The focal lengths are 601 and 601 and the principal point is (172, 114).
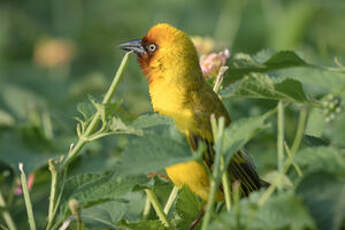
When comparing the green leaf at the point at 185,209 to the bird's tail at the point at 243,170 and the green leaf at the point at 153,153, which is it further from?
the bird's tail at the point at 243,170

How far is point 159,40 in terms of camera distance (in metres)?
2.18

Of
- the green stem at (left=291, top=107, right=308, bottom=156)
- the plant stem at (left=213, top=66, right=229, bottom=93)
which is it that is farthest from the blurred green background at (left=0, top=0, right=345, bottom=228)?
the green stem at (left=291, top=107, right=308, bottom=156)

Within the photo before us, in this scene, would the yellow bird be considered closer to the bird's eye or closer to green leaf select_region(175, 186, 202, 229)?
the bird's eye

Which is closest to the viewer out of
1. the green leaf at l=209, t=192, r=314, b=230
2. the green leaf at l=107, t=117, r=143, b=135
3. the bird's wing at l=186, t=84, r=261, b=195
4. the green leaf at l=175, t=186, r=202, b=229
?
the green leaf at l=209, t=192, r=314, b=230

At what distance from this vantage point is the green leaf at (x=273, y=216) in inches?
37.3

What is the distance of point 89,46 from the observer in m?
6.29

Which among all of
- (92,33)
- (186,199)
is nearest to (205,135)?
(186,199)

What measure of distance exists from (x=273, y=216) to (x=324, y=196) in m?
0.11

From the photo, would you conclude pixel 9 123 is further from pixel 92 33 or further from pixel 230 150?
pixel 92 33

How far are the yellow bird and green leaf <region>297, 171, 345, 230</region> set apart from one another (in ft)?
1.63

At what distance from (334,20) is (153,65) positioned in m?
3.74

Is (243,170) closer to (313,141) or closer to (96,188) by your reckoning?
(313,141)

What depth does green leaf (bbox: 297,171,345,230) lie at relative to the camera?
3.26 ft

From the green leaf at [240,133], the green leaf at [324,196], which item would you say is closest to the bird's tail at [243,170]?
the green leaf at [240,133]
